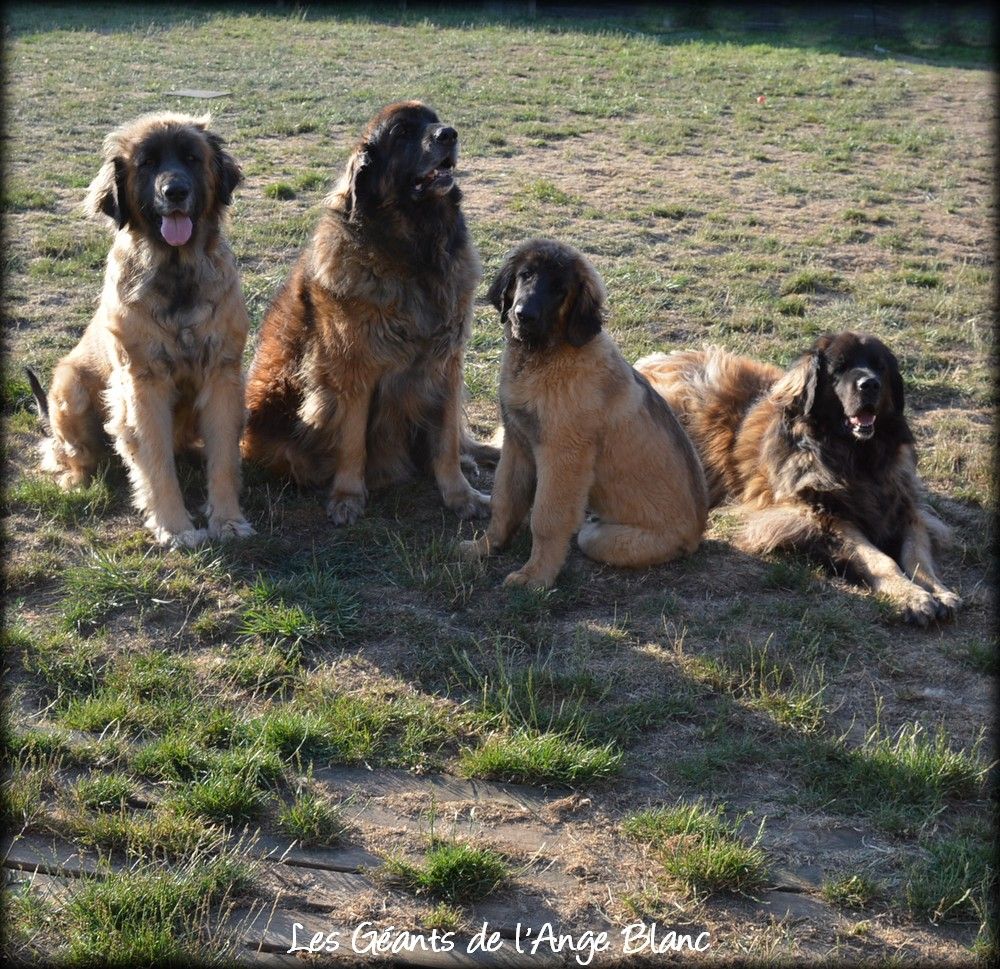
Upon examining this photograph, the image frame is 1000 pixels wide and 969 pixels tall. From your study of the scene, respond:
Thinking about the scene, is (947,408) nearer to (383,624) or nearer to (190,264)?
(383,624)

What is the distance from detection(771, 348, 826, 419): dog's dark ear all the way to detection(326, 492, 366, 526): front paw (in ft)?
7.14

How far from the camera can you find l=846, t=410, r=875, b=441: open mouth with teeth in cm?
515

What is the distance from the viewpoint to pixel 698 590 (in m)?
5.01

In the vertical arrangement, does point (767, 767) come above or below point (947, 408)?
below

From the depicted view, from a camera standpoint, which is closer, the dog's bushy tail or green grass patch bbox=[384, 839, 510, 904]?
green grass patch bbox=[384, 839, 510, 904]

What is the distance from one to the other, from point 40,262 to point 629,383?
17.5 feet

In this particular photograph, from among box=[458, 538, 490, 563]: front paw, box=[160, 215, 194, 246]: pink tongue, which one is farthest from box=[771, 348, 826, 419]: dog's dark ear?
box=[160, 215, 194, 246]: pink tongue

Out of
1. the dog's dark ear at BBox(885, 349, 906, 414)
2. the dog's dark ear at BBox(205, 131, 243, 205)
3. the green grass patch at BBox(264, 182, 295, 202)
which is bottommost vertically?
the dog's dark ear at BBox(885, 349, 906, 414)

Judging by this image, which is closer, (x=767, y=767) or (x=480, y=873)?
(x=480, y=873)

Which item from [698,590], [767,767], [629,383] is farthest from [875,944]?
[629,383]

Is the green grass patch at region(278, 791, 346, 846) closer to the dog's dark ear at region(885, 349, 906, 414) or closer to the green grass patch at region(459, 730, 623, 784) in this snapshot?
the green grass patch at region(459, 730, 623, 784)

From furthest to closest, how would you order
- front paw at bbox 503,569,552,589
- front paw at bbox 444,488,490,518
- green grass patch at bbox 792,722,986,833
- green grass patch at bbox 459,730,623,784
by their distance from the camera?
front paw at bbox 444,488,490,518, front paw at bbox 503,569,552,589, green grass patch at bbox 459,730,623,784, green grass patch at bbox 792,722,986,833

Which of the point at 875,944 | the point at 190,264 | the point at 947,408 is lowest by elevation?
the point at 875,944

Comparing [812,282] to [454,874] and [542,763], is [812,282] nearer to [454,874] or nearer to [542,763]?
[542,763]
